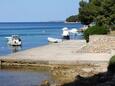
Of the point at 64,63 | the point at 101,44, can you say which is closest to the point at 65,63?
the point at 64,63

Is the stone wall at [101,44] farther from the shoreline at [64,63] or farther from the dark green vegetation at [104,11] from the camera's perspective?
the dark green vegetation at [104,11]

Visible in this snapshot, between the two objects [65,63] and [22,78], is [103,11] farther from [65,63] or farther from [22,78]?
[22,78]

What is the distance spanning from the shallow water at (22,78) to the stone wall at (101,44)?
771 centimetres

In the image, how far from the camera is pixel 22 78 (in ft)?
94.2

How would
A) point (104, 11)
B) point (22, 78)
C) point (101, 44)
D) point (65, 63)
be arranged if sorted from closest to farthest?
point (22, 78)
point (65, 63)
point (101, 44)
point (104, 11)

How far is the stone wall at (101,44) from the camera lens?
124ft

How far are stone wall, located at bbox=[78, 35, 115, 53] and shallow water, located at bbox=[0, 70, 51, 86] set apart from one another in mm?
7706

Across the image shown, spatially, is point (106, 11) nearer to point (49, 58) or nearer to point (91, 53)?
point (91, 53)

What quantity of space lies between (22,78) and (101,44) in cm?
1093

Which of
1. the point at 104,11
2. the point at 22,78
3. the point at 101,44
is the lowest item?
the point at 22,78

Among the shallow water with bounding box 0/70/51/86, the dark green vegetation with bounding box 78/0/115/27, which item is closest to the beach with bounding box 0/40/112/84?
the shallow water with bounding box 0/70/51/86

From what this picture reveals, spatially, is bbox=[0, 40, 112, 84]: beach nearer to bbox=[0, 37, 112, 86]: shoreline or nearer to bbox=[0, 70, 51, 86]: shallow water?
bbox=[0, 37, 112, 86]: shoreline

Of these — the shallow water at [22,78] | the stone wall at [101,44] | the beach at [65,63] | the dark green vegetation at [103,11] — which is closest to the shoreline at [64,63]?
the beach at [65,63]

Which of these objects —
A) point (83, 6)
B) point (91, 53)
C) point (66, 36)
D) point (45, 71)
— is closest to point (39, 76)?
point (45, 71)
